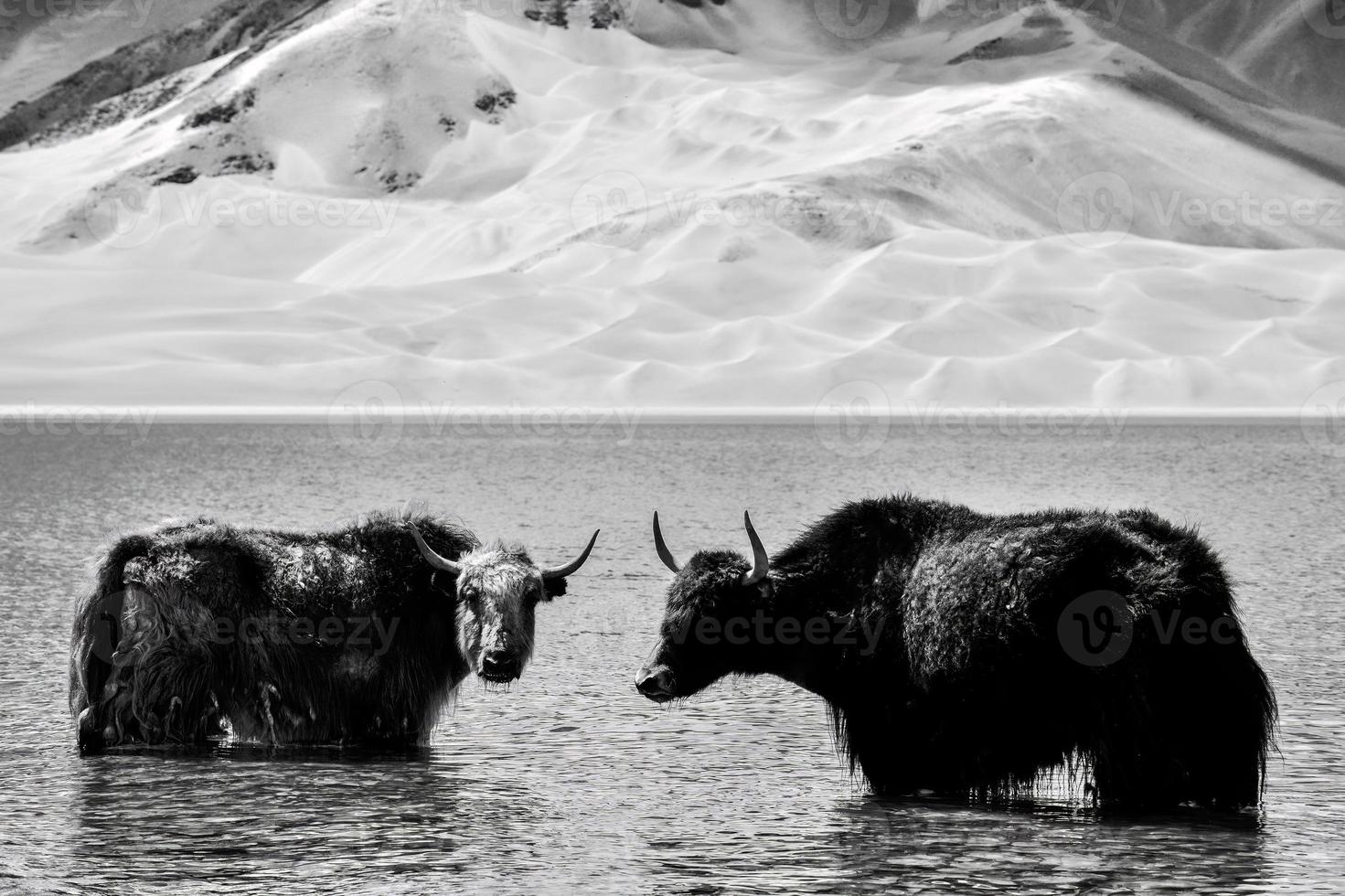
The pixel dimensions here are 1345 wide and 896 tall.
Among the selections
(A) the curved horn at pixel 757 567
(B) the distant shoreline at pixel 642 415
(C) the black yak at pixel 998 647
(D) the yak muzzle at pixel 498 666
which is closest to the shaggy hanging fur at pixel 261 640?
(D) the yak muzzle at pixel 498 666

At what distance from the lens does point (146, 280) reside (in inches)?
4053

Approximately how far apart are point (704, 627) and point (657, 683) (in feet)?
1.16

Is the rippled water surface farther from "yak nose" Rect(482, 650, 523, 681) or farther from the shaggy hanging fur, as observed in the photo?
"yak nose" Rect(482, 650, 523, 681)

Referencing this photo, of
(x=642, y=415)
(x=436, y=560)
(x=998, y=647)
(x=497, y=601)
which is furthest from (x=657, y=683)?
(x=642, y=415)

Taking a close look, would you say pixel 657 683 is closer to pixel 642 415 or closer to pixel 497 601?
pixel 497 601

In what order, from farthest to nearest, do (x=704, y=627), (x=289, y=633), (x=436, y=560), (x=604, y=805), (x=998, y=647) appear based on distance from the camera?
(x=436, y=560)
(x=289, y=633)
(x=604, y=805)
(x=704, y=627)
(x=998, y=647)

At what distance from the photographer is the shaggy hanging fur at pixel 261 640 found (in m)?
9.28

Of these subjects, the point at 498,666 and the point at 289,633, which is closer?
the point at 498,666

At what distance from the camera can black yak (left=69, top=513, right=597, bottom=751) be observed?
9.27m

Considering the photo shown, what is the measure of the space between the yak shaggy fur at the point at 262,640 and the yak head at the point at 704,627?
1.05 metres

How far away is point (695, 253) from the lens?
116438 mm

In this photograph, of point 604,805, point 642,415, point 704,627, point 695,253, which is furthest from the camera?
point 695,253

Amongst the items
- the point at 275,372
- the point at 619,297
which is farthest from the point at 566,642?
the point at 619,297

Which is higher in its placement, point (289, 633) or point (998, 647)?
point (289, 633)
